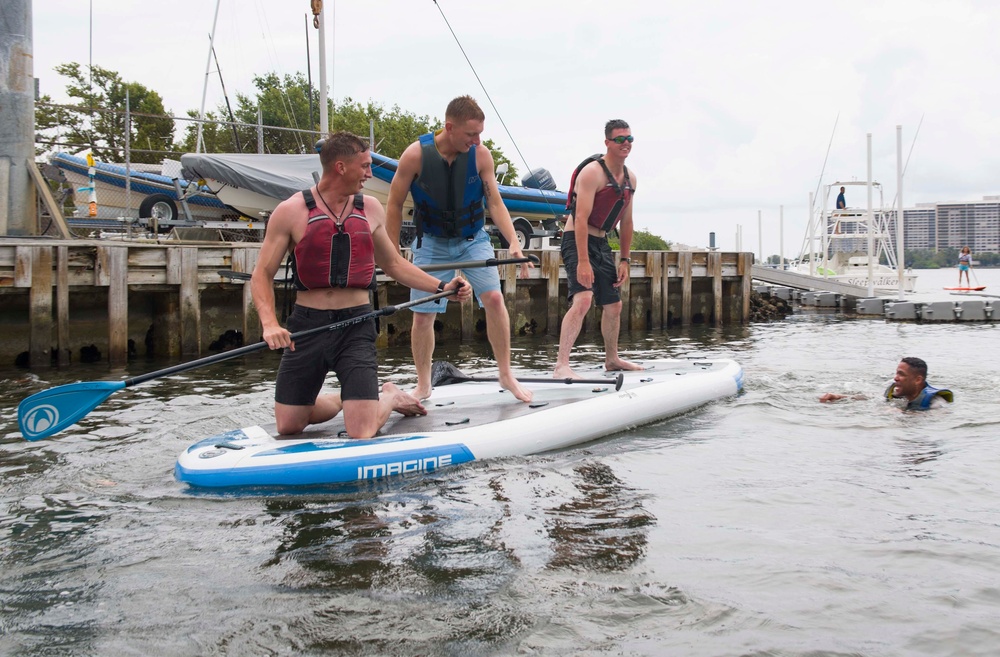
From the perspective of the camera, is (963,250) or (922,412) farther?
(963,250)

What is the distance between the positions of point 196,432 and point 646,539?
4.12m

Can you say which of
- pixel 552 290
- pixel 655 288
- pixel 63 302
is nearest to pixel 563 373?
pixel 63 302

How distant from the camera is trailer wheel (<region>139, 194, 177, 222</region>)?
1806 centimetres

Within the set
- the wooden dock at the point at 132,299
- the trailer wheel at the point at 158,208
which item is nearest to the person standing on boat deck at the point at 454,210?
the wooden dock at the point at 132,299

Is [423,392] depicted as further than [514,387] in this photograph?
Yes

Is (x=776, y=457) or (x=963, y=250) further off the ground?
(x=963, y=250)

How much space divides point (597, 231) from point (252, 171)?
1128 cm

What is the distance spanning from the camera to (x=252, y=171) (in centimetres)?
1789

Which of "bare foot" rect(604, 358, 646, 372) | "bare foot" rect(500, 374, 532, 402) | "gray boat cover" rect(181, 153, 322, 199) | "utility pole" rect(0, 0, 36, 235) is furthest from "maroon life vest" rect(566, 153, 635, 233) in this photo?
"gray boat cover" rect(181, 153, 322, 199)

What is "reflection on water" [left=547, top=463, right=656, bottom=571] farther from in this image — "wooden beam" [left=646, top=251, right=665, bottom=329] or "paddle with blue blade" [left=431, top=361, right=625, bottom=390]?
"wooden beam" [left=646, top=251, right=665, bottom=329]

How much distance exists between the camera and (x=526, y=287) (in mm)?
17578

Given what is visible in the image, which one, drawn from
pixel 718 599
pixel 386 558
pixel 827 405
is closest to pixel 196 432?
pixel 386 558

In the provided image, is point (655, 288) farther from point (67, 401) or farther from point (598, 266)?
point (67, 401)

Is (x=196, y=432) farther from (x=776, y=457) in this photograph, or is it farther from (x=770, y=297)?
(x=770, y=297)
